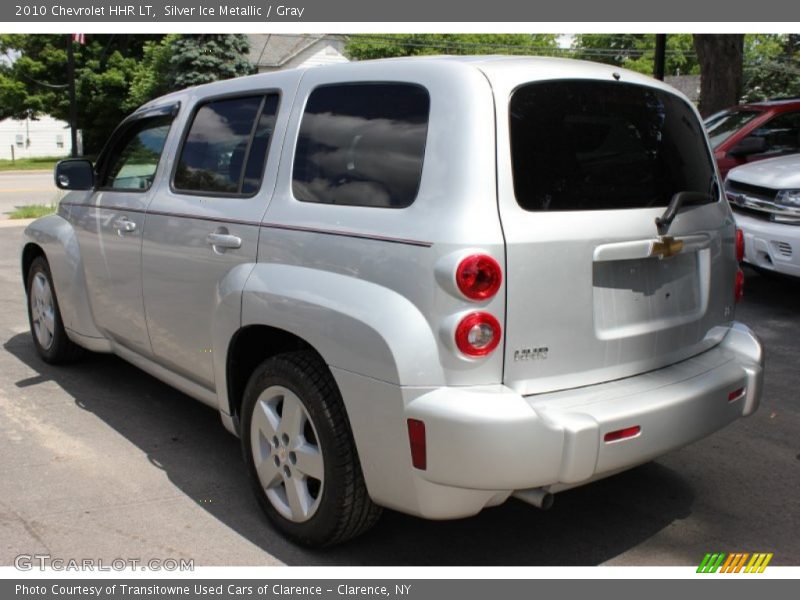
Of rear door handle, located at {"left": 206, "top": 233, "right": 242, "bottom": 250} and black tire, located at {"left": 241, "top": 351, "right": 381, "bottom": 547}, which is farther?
rear door handle, located at {"left": 206, "top": 233, "right": 242, "bottom": 250}

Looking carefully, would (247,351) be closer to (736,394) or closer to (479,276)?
(479,276)

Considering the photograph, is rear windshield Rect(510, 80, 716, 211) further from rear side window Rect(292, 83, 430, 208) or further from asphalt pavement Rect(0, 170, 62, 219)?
asphalt pavement Rect(0, 170, 62, 219)

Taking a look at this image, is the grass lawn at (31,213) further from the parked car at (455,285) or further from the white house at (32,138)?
the white house at (32,138)

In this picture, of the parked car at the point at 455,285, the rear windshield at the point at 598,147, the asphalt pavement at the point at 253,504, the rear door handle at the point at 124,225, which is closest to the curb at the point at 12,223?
the asphalt pavement at the point at 253,504

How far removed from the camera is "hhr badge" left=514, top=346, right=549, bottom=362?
2.85m

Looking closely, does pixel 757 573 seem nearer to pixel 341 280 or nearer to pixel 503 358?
pixel 503 358

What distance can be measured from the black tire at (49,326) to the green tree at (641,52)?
66846 mm

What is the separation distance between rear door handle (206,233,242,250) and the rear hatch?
4.27 feet

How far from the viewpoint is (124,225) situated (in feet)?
14.9

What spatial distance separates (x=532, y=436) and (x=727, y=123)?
8.48 metres

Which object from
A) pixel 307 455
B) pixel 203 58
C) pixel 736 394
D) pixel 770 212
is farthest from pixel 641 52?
pixel 307 455

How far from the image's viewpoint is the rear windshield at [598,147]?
9.70ft

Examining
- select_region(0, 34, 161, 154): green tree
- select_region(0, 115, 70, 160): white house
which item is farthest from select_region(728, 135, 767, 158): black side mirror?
select_region(0, 115, 70, 160): white house

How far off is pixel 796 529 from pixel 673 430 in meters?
1.05
